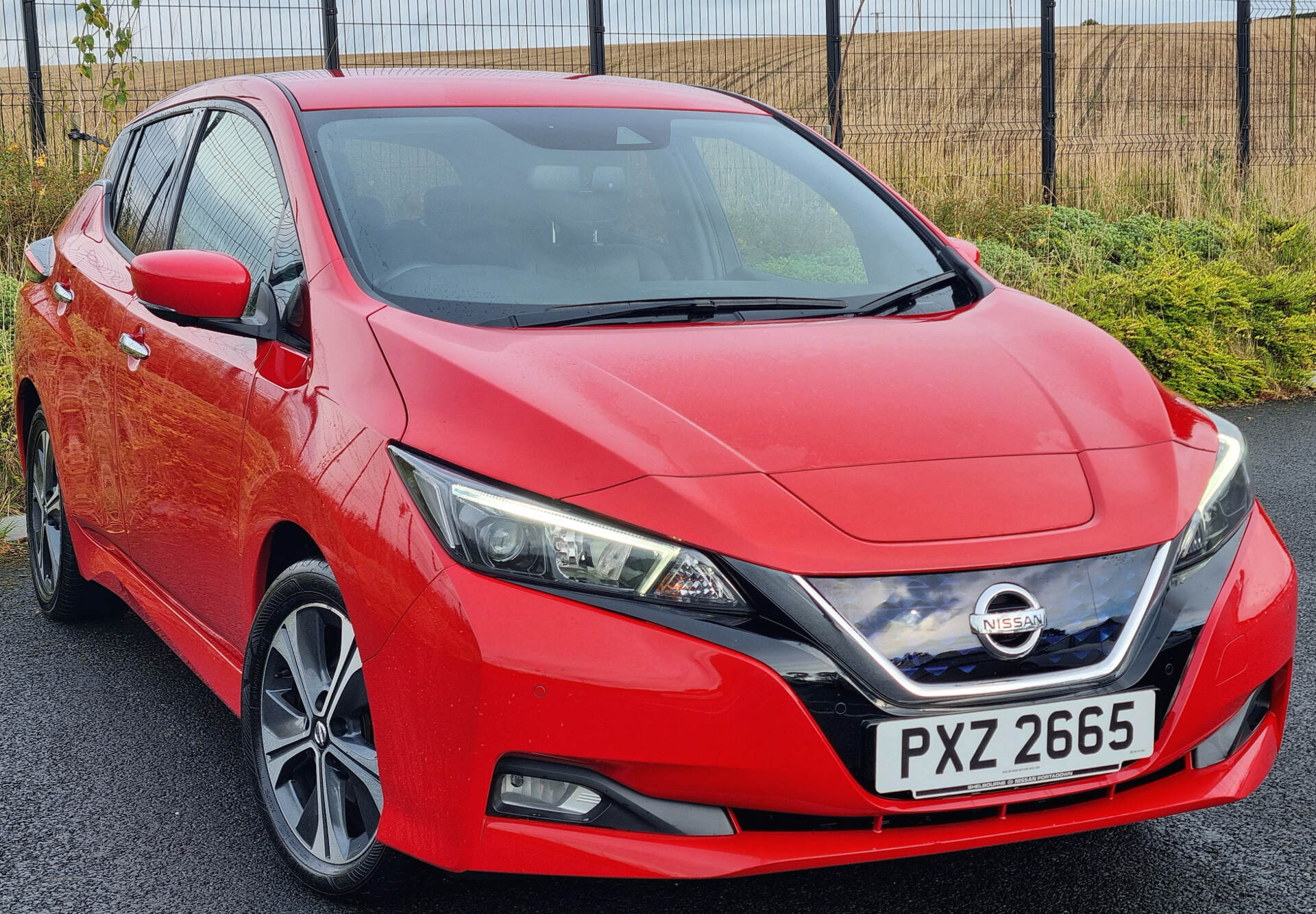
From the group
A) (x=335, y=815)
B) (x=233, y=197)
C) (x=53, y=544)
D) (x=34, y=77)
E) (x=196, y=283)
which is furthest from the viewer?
(x=34, y=77)

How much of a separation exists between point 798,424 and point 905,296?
0.87 meters

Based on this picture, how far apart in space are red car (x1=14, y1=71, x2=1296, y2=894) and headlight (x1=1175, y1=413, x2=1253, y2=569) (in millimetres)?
10

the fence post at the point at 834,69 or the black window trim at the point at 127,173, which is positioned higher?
the fence post at the point at 834,69

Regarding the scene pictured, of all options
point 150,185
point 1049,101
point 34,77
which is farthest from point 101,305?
point 1049,101

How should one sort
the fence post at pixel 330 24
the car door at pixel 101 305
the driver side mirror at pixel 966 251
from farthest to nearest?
the fence post at pixel 330 24
the car door at pixel 101 305
the driver side mirror at pixel 966 251

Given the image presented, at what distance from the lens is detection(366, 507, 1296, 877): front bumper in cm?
196

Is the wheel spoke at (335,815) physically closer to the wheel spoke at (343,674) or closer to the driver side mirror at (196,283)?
the wheel spoke at (343,674)

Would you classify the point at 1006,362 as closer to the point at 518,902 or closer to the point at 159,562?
the point at 518,902

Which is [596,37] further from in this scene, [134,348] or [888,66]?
A: [134,348]

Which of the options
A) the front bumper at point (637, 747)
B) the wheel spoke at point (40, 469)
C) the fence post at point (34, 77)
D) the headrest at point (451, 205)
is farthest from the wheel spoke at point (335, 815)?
the fence post at point (34, 77)

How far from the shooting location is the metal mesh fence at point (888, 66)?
11.1m

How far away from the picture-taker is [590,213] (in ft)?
10.2

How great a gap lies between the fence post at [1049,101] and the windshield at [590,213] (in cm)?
939

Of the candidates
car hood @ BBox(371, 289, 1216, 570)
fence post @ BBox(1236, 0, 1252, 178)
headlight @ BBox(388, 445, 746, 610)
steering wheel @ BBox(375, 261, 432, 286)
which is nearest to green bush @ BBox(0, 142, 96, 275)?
steering wheel @ BBox(375, 261, 432, 286)
